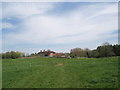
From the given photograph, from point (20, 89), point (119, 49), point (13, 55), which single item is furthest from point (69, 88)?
point (13, 55)

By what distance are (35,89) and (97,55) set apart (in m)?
60.4

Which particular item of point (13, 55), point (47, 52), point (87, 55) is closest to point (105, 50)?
point (87, 55)

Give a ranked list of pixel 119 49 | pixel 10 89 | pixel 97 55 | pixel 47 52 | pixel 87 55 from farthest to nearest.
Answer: pixel 47 52 < pixel 87 55 < pixel 97 55 < pixel 119 49 < pixel 10 89

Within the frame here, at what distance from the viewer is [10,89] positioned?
29.7ft

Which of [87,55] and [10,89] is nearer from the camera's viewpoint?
[10,89]

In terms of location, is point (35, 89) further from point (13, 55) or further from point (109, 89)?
point (13, 55)

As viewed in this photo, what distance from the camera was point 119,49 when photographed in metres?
62.2

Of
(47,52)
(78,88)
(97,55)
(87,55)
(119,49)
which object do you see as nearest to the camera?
(78,88)

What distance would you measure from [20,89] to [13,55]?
2850 inches

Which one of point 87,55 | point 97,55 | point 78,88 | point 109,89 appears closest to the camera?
point 109,89

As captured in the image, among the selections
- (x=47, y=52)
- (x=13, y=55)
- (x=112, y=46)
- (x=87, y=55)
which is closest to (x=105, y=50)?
(x=112, y=46)

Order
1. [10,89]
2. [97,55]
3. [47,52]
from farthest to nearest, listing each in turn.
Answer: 1. [47,52]
2. [97,55]
3. [10,89]

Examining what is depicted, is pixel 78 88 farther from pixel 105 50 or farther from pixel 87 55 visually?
pixel 87 55

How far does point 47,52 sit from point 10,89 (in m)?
104
